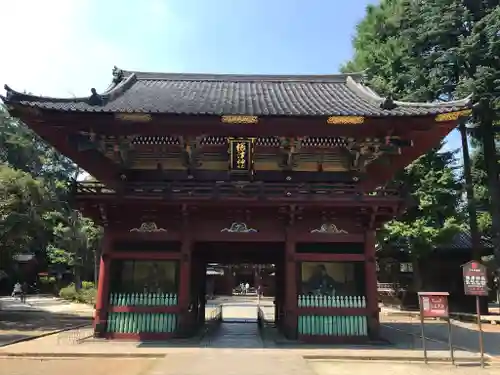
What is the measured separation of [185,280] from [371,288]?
240 inches

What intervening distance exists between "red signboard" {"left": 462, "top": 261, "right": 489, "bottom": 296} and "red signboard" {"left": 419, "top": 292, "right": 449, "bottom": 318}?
2.22 ft

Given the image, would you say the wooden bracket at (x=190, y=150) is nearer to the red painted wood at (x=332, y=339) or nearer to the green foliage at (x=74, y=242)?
the red painted wood at (x=332, y=339)

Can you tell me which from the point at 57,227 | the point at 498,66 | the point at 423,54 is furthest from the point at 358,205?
the point at 57,227

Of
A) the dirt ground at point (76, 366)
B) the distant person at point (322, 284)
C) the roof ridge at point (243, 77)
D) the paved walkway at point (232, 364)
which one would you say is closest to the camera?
the paved walkway at point (232, 364)

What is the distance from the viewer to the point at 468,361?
12.1 m

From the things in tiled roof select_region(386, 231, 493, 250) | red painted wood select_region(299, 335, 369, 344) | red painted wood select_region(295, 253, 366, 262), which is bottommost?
red painted wood select_region(299, 335, 369, 344)

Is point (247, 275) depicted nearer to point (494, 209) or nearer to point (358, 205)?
point (494, 209)

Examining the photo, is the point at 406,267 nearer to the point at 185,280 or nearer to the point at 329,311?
the point at 329,311

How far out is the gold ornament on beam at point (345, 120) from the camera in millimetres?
13828

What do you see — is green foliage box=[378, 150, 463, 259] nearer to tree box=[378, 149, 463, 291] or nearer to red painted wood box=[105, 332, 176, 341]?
tree box=[378, 149, 463, 291]

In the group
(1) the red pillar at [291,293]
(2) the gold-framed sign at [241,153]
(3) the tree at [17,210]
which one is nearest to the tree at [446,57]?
(2) the gold-framed sign at [241,153]

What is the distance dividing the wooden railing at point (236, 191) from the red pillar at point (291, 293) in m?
1.88

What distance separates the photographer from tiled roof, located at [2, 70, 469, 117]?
554 inches

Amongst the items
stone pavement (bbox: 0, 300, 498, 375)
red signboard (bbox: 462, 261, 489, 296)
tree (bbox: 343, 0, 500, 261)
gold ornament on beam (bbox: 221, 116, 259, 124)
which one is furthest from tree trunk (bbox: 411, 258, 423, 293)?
gold ornament on beam (bbox: 221, 116, 259, 124)
